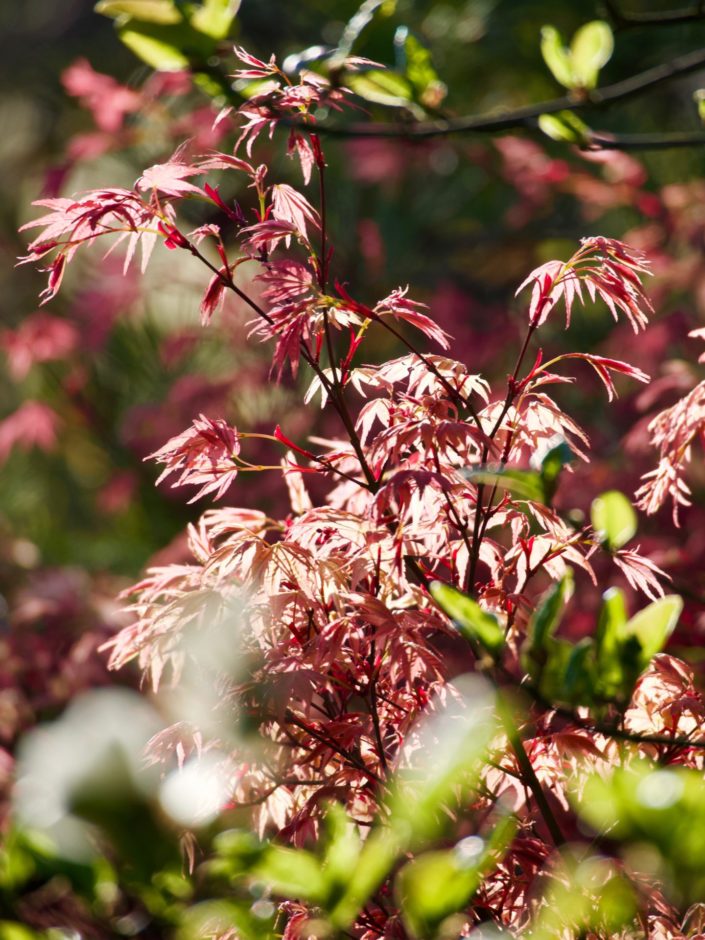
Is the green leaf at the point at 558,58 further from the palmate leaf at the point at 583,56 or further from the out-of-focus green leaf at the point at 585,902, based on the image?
the out-of-focus green leaf at the point at 585,902

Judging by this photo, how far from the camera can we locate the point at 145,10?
0.82 meters

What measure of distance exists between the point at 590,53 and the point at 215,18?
14.1 inches

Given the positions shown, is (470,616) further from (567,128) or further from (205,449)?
(567,128)

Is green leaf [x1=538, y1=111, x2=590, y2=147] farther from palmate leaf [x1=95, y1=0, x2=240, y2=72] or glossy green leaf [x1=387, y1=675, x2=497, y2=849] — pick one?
glossy green leaf [x1=387, y1=675, x2=497, y2=849]

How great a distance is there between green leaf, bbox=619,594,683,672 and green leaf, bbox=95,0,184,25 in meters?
0.63

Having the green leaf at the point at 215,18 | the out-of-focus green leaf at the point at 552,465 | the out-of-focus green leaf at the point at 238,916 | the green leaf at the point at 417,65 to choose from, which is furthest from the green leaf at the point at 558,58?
the out-of-focus green leaf at the point at 238,916

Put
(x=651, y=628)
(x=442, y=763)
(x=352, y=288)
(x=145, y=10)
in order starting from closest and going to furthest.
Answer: (x=442, y=763) → (x=651, y=628) → (x=145, y=10) → (x=352, y=288)

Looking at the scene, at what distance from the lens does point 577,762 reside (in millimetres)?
938

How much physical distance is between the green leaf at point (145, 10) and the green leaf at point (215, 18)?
0.05 feet

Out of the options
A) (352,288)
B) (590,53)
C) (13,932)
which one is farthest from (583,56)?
(352,288)

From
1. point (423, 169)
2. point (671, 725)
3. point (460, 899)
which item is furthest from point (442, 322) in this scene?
point (460, 899)

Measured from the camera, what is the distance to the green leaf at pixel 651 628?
2.03 ft

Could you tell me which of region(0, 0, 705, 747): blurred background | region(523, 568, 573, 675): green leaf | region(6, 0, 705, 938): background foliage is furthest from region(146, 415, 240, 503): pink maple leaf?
region(0, 0, 705, 747): blurred background

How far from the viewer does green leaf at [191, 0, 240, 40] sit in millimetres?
829
